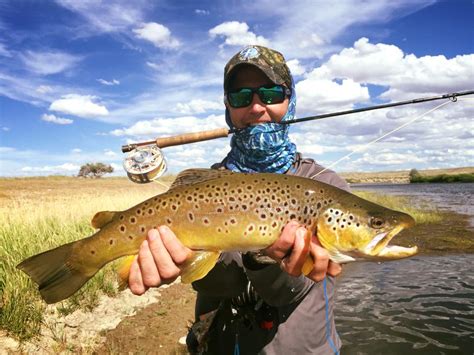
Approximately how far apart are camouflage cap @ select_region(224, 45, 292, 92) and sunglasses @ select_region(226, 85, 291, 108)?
82 mm

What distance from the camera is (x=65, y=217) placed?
10.9 m

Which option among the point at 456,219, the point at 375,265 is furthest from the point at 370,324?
the point at 456,219

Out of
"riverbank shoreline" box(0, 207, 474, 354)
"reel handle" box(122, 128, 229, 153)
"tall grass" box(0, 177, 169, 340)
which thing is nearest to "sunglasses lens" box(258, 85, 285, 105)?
"reel handle" box(122, 128, 229, 153)

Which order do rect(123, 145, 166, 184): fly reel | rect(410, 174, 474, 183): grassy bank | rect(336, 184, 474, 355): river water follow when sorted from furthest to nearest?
rect(410, 174, 474, 183): grassy bank < rect(336, 184, 474, 355): river water < rect(123, 145, 166, 184): fly reel

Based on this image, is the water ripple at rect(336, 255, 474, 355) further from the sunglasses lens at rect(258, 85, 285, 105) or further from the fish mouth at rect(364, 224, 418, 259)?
the sunglasses lens at rect(258, 85, 285, 105)

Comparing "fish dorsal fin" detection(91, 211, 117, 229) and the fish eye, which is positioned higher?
"fish dorsal fin" detection(91, 211, 117, 229)

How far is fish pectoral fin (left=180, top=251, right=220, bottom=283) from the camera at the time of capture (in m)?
2.56

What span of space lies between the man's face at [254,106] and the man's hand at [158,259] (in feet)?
5.13

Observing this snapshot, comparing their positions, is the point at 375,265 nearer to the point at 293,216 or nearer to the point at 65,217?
the point at 65,217

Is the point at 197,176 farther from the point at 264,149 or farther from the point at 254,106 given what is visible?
the point at 254,106

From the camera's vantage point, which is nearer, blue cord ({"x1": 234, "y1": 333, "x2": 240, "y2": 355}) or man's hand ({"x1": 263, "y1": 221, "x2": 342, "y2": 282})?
man's hand ({"x1": 263, "y1": 221, "x2": 342, "y2": 282})

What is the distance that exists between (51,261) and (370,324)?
7341 mm

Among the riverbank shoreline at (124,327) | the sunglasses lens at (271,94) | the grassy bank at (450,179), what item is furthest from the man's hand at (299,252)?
the grassy bank at (450,179)

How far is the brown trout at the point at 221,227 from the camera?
8.59 feet
